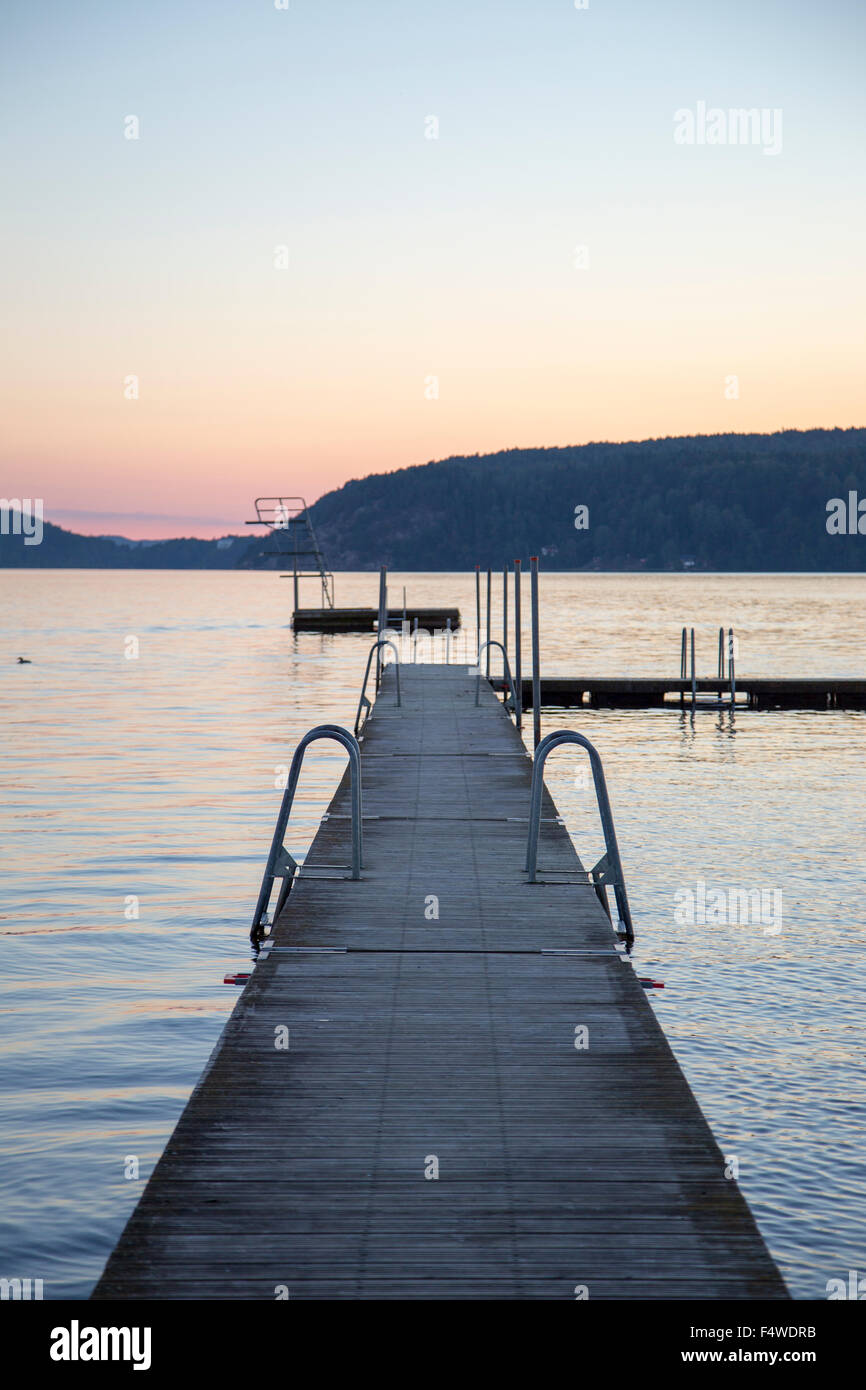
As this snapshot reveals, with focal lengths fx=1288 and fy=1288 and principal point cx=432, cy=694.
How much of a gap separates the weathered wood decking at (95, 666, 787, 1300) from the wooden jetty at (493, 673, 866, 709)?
2809 centimetres

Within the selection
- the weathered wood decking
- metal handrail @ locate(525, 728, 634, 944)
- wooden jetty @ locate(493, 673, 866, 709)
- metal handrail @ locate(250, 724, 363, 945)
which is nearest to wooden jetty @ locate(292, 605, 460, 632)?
wooden jetty @ locate(493, 673, 866, 709)

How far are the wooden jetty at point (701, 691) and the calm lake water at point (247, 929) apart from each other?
102 cm

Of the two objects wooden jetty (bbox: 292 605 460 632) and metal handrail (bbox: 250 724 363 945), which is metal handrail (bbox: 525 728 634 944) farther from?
wooden jetty (bbox: 292 605 460 632)

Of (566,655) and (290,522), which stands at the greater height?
(290,522)

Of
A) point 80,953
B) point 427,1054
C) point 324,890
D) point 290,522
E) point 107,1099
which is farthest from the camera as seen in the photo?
point 290,522

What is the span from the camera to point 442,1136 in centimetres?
582

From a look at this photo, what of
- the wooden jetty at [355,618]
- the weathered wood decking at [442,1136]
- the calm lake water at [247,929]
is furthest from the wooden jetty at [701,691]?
the weathered wood decking at [442,1136]

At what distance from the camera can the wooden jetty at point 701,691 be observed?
37656 mm

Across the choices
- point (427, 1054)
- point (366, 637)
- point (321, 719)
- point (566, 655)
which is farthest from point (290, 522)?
point (427, 1054)

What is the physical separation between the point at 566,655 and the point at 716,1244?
62272mm

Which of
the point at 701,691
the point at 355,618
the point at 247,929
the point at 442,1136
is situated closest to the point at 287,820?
the point at 247,929
